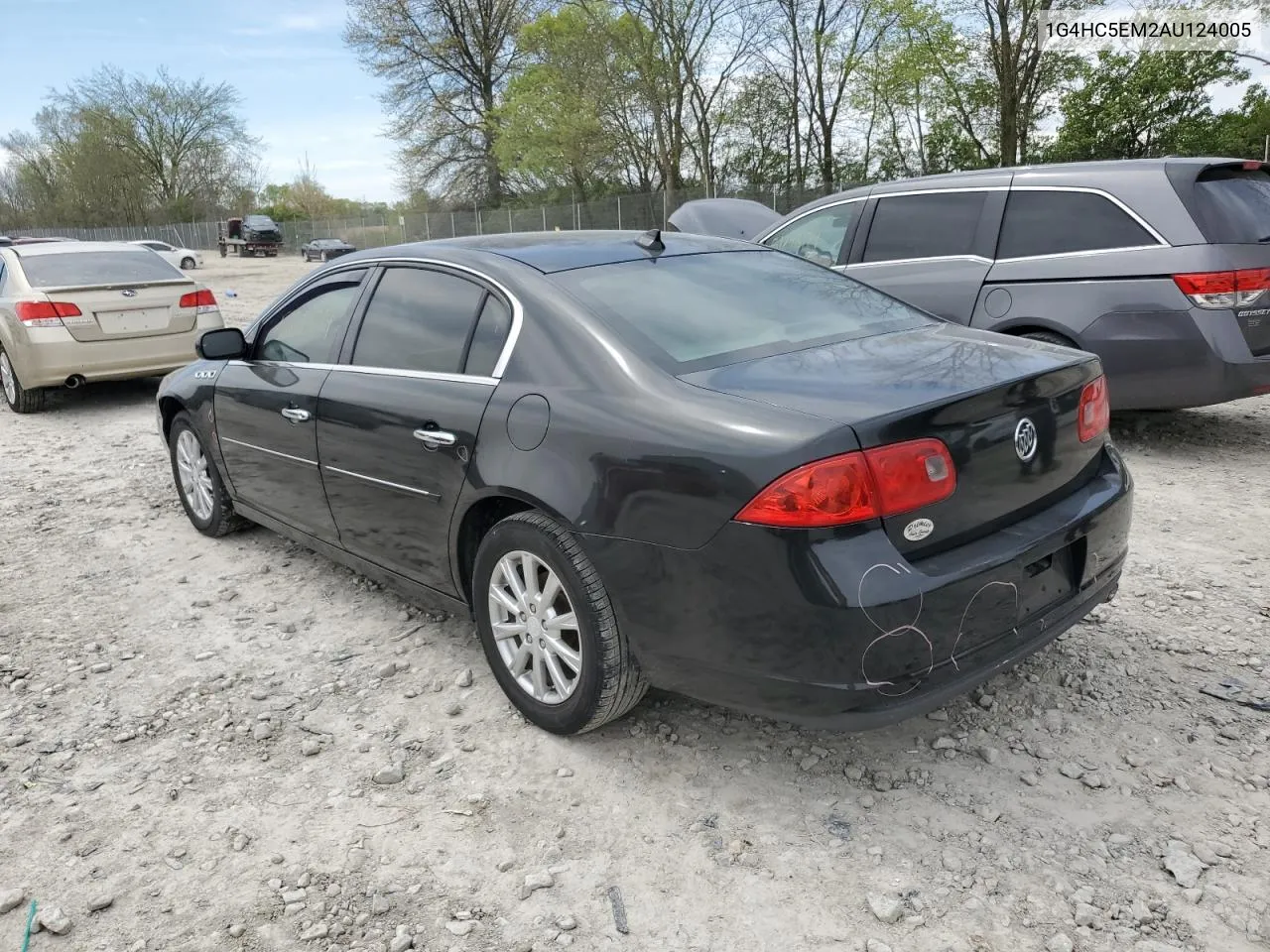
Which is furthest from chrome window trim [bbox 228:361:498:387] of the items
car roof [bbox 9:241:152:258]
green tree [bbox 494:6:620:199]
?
green tree [bbox 494:6:620:199]

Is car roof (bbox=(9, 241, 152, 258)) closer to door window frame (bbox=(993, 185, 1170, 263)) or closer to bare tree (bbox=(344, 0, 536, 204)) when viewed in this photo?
door window frame (bbox=(993, 185, 1170, 263))

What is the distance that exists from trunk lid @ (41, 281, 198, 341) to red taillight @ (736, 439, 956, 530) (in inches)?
323

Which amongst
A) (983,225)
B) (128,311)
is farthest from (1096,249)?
(128,311)

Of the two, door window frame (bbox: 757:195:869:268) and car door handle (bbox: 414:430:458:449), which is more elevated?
door window frame (bbox: 757:195:869:268)

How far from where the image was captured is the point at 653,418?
2586mm

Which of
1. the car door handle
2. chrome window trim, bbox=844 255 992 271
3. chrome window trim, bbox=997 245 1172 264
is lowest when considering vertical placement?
the car door handle

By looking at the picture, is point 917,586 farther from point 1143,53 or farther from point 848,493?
point 1143,53

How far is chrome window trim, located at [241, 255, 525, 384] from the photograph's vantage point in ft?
10.1

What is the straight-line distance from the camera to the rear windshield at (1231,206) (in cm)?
546

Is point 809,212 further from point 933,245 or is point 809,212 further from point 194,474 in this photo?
point 194,474

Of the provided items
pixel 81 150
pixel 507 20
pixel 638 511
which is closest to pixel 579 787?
pixel 638 511

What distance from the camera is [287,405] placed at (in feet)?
13.3

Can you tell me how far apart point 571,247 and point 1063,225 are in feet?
A: 12.5

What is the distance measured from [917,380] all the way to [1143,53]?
103 feet
